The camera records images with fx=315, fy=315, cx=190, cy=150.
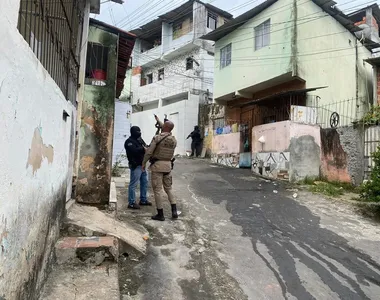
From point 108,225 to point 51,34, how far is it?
2.59 meters

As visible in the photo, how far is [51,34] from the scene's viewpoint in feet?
10.2

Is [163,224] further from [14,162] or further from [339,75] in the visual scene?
[339,75]

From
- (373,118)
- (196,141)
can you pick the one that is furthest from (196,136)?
(373,118)

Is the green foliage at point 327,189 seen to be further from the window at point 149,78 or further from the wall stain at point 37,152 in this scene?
the window at point 149,78

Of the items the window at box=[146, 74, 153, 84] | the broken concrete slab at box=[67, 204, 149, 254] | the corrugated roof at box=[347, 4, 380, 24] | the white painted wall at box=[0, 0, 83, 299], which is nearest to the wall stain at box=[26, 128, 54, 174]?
the white painted wall at box=[0, 0, 83, 299]

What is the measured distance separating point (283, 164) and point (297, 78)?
3.92 metres

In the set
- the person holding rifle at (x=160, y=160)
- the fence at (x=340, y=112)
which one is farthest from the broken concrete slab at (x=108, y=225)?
the fence at (x=340, y=112)

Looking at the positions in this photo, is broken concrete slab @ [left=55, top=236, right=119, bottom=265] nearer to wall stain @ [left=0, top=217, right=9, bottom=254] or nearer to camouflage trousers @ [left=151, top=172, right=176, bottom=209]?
wall stain @ [left=0, top=217, right=9, bottom=254]

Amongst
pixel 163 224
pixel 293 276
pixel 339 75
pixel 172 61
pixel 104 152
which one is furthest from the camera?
pixel 172 61

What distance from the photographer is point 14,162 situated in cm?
188

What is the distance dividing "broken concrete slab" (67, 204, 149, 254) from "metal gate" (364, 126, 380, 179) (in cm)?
843

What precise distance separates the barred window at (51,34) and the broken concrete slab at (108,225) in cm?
Result: 174

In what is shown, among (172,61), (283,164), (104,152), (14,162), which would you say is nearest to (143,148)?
(104,152)

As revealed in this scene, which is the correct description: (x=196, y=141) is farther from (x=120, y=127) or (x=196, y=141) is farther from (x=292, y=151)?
(x=292, y=151)
